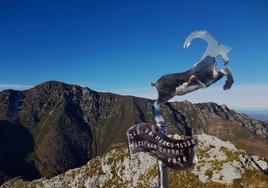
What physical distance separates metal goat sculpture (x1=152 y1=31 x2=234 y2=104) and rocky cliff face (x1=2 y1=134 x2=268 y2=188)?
49.9 meters

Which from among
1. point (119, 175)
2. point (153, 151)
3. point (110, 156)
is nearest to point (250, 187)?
point (153, 151)

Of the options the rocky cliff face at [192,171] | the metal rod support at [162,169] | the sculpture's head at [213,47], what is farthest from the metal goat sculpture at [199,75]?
the rocky cliff face at [192,171]

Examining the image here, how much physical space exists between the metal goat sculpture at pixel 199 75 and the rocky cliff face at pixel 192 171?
49.9 m

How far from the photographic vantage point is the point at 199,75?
1434 cm

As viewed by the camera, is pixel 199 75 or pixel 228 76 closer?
pixel 228 76

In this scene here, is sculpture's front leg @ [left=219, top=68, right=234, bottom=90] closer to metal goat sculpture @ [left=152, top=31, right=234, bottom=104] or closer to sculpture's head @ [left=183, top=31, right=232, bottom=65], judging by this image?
metal goat sculpture @ [left=152, top=31, right=234, bottom=104]

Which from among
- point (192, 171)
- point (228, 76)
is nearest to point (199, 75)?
point (228, 76)

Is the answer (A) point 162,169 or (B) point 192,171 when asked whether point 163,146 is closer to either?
(A) point 162,169

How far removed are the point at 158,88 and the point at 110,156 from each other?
5372 inches

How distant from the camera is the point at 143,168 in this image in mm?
124688

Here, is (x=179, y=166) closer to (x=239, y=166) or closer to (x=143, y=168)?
(x=239, y=166)

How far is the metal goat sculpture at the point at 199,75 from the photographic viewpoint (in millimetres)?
13719

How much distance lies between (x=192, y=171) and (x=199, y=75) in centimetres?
8232

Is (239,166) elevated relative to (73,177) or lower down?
elevated
